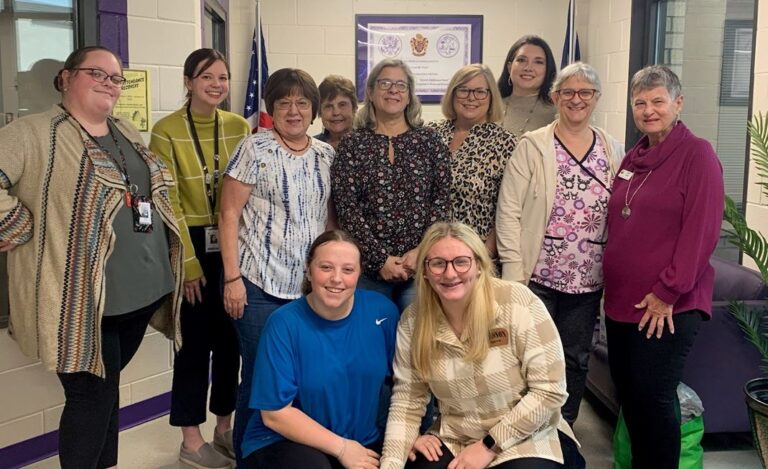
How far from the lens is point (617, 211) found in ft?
7.26

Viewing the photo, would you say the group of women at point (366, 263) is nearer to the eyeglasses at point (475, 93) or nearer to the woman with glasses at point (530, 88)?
the eyeglasses at point (475, 93)

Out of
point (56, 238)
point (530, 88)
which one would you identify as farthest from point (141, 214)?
point (530, 88)

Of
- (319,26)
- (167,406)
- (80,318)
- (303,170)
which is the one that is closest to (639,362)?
(303,170)

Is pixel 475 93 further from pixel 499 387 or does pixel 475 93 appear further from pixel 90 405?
pixel 90 405

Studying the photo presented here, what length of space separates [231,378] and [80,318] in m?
0.88

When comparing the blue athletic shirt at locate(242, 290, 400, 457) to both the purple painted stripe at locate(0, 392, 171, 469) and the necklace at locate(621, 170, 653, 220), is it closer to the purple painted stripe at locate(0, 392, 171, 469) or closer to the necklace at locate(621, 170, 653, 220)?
the necklace at locate(621, 170, 653, 220)

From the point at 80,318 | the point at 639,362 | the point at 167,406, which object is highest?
the point at 80,318

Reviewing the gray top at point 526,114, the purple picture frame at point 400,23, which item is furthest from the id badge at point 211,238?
the purple picture frame at point 400,23

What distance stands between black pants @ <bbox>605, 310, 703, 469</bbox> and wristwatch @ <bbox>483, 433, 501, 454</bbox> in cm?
62

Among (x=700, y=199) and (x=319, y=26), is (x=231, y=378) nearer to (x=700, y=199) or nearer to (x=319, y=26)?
(x=700, y=199)

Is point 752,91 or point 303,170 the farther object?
point 752,91

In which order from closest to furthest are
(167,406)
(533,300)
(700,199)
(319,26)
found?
(533,300) → (700,199) → (167,406) → (319,26)

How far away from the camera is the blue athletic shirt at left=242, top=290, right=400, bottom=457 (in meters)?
1.83

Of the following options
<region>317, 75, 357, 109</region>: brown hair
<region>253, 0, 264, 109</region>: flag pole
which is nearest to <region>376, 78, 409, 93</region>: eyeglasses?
<region>317, 75, 357, 109</region>: brown hair
